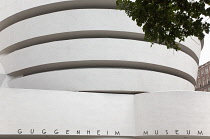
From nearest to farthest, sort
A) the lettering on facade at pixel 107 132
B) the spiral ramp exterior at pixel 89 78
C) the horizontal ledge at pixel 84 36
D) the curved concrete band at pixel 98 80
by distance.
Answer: the lettering on facade at pixel 107 132 → the spiral ramp exterior at pixel 89 78 → the curved concrete band at pixel 98 80 → the horizontal ledge at pixel 84 36

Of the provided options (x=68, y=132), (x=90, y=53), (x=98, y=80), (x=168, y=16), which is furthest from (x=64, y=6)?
(x=168, y=16)

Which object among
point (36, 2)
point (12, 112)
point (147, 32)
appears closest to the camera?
point (147, 32)

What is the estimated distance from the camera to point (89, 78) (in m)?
19.8

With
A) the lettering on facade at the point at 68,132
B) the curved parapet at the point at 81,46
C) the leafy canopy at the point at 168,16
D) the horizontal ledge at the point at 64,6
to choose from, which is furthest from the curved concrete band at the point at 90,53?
the leafy canopy at the point at 168,16

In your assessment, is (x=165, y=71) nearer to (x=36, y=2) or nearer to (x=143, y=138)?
(x=143, y=138)

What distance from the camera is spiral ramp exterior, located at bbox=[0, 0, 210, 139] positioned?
57.6ft

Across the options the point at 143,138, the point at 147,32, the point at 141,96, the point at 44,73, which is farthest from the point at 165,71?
the point at 147,32

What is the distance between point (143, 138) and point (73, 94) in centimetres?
537

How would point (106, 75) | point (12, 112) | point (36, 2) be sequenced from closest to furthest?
point (12, 112), point (106, 75), point (36, 2)

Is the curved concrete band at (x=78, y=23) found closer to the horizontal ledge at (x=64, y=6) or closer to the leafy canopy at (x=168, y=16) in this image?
the horizontal ledge at (x=64, y=6)

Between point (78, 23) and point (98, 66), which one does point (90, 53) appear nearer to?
point (98, 66)

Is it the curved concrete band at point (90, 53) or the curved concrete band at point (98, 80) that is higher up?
the curved concrete band at point (90, 53)

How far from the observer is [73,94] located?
18.4 m

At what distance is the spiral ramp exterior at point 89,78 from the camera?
691 inches
